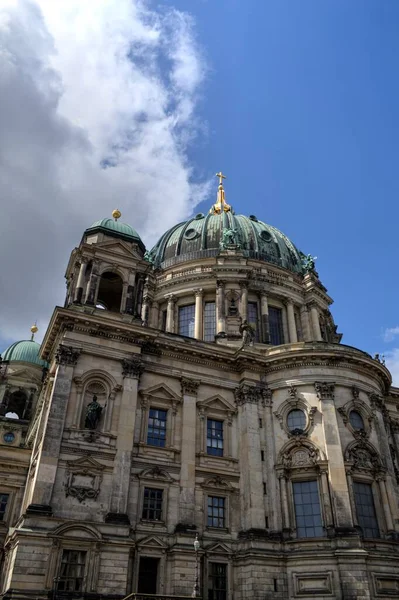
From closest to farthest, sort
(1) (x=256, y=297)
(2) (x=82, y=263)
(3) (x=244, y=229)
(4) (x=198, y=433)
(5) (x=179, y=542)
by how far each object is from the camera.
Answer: (5) (x=179, y=542) < (4) (x=198, y=433) < (2) (x=82, y=263) < (1) (x=256, y=297) < (3) (x=244, y=229)

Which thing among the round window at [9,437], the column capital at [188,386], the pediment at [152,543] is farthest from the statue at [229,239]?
the pediment at [152,543]

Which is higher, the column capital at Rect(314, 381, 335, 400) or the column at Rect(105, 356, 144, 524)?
the column capital at Rect(314, 381, 335, 400)

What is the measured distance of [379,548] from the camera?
29016 mm

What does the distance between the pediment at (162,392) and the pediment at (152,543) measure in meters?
7.92

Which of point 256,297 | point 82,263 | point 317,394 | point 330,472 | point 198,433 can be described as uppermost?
point 256,297

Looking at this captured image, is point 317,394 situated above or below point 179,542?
above

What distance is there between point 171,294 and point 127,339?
15.2 m

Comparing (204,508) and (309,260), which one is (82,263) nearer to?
(204,508)

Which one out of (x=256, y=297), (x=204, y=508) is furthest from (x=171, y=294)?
(x=204, y=508)

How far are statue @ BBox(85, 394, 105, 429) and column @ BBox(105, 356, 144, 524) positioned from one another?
127 centimetres

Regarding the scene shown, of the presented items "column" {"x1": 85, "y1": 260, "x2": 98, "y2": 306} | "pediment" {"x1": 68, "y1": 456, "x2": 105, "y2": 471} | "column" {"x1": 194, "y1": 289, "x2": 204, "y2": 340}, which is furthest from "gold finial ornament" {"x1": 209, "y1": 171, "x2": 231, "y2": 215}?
"pediment" {"x1": 68, "y1": 456, "x2": 105, "y2": 471}

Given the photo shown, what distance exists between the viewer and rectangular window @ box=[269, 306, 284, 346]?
44938 mm

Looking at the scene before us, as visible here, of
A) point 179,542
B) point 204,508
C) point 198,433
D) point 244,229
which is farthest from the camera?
point 244,229

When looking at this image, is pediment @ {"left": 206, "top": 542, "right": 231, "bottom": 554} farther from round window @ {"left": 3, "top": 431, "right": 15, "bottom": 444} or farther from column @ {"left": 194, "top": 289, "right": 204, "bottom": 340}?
round window @ {"left": 3, "top": 431, "right": 15, "bottom": 444}
